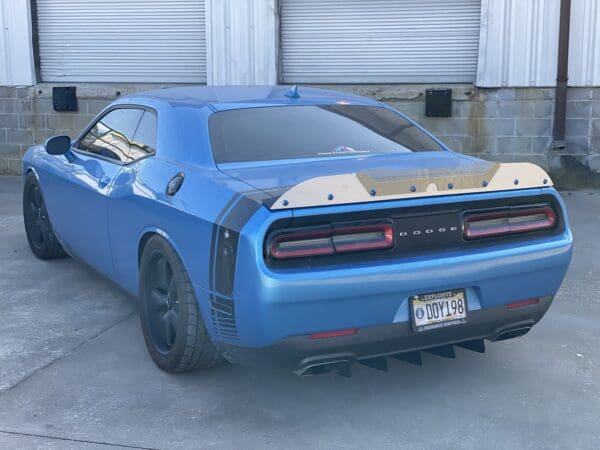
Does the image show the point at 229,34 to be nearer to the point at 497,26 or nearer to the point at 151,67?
the point at 151,67

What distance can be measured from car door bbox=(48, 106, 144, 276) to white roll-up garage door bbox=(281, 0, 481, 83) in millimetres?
5269

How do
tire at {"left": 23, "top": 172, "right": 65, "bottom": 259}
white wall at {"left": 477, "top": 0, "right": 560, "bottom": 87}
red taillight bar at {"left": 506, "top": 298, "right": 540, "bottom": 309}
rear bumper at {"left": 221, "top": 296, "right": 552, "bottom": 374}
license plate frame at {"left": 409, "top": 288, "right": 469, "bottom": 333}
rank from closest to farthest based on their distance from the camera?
rear bumper at {"left": 221, "top": 296, "right": 552, "bottom": 374}, license plate frame at {"left": 409, "top": 288, "right": 469, "bottom": 333}, red taillight bar at {"left": 506, "top": 298, "right": 540, "bottom": 309}, tire at {"left": 23, "top": 172, "right": 65, "bottom": 259}, white wall at {"left": 477, "top": 0, "right": 560, "bottom": 87}

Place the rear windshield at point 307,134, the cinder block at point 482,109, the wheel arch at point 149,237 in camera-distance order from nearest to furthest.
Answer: the wheel arch at point 149,237
the rear windshield at point 307,134
the cinder block at point 482,109

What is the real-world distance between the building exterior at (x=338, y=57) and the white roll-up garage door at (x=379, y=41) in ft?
0.04

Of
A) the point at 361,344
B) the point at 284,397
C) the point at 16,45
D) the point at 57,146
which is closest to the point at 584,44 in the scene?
the point at 57,146

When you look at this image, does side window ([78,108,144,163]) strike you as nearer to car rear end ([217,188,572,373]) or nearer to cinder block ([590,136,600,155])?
car rear end ([217,188,572,373])

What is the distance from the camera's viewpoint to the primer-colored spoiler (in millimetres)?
3410

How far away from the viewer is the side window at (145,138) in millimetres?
4695

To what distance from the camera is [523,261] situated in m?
3.80

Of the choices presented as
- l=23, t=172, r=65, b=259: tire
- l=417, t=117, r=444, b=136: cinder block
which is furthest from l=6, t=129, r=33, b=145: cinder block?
l=417, t=117, r=444, b=136: cinder block

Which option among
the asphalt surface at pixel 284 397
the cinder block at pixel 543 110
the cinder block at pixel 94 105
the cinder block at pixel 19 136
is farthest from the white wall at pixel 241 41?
the asphalt surface at pixel 284 397

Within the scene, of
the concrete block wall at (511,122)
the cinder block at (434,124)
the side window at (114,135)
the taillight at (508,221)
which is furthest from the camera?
the cinder block at (434,124)

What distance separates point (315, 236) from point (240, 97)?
1.71 meters

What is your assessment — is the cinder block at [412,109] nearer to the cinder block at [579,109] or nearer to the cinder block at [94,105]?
the cinder block at [579,109]
